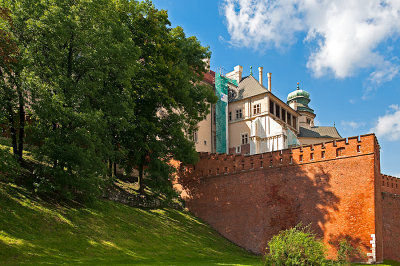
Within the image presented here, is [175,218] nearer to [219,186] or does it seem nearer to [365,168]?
[219,186]

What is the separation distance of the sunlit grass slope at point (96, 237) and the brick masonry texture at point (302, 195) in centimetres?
274

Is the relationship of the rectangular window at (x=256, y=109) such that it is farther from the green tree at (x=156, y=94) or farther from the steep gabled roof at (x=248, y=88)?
the green tree at (x=156, y=94)

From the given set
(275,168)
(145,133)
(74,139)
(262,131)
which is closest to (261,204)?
(275,168)

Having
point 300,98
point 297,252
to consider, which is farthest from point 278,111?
point 297,252

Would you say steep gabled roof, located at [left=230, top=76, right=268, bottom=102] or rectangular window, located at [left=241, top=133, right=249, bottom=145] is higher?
steep gabled roof, located at [left=230, top=76, right=268, bottom=102]

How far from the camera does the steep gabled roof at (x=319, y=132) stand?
55594mm

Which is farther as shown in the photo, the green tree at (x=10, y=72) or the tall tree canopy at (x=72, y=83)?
the tall tree canopy at (x=72, y=83)

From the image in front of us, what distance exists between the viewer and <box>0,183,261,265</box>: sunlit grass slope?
1413cm

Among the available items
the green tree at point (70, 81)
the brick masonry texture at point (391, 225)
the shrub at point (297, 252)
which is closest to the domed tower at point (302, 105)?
the brick masonry texture at point (391, 225)

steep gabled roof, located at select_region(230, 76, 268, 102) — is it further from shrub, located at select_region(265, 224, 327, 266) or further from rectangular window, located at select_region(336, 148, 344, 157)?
shrub, located at select_region(265, 224, 327, 266)

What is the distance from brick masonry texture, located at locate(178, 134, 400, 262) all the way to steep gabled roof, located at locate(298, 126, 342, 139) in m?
28.0

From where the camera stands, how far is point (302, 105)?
66625mm

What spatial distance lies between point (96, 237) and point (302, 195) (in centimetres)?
1221

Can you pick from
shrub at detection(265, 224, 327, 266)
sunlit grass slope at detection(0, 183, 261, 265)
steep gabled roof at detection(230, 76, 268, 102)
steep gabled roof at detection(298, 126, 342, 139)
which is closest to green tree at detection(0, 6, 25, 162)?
sunlit grass slope at detection(0, 183, 261, 265)
